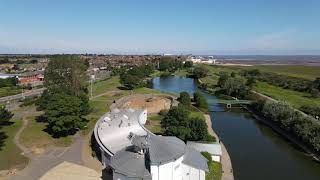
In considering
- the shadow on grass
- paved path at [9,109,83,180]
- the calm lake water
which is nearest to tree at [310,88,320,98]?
the calm lake water

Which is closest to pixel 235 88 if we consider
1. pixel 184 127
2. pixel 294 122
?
pixel 294 122

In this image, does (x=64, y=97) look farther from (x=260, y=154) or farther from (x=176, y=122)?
(x=260, y=154)

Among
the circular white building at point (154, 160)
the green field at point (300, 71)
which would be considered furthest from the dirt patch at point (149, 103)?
the green field at point (300, 71)

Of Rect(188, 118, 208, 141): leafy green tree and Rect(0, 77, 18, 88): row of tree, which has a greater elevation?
Rect(188, 118, 208, 141): leafy green tree

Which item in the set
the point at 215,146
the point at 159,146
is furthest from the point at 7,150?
the point at 215,146

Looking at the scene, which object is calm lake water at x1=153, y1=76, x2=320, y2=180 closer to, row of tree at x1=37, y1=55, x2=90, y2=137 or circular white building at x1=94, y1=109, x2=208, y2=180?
circular white building at x1=94, y1=109, x2=208, y2=180

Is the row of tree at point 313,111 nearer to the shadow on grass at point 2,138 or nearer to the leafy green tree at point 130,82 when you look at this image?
the shadow on grass at point 2,138
